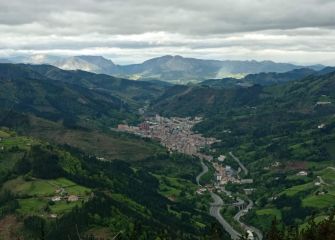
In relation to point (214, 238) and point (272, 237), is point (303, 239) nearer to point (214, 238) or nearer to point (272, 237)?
point (272, 237)

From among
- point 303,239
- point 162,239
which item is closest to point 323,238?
point 303,239

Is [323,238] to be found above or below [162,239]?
above

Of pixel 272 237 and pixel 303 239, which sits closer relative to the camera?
pixel 272 237

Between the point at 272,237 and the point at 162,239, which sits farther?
the point at 162,239

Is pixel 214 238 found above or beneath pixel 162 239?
above

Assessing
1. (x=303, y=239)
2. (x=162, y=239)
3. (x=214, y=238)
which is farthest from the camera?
(x=162, y=239)

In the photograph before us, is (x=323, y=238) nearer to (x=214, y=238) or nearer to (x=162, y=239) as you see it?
(x=214, y=238)

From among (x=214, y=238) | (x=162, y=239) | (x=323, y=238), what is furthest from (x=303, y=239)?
(x=162, y=239)

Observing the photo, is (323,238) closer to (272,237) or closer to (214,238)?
(272,237)

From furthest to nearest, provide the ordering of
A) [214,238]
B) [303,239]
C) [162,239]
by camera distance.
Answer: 1. [162,239]
2. [303,239]
3. [214,238]
